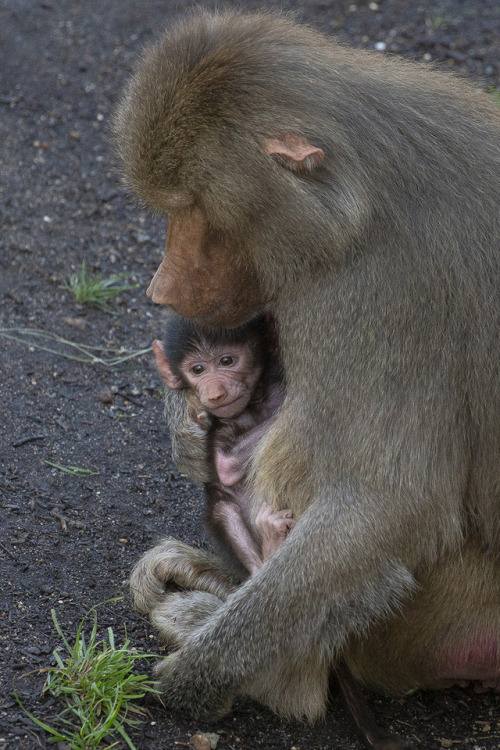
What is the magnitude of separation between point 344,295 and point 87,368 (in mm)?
2516

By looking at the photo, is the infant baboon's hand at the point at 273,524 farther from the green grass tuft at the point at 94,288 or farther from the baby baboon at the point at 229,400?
the green grass tuft at the point at 94,288

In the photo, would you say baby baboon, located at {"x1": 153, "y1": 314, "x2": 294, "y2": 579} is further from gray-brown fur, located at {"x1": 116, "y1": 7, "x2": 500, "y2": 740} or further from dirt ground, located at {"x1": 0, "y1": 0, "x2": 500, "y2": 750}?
gray-brown fur, located at {"x1": 116, "y1": 7, "x2": 500, "y2": 740}

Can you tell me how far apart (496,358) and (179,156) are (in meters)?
1.18

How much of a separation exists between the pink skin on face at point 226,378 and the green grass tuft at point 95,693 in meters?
1.04

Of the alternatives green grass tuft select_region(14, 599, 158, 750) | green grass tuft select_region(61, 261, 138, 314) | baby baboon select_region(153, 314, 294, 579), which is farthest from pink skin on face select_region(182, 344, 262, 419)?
green grass tuft select_region(61, 261, 138, 314)

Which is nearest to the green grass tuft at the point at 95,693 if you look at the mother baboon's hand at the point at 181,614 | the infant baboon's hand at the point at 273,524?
the mother baboon's hand at the point at 181,614

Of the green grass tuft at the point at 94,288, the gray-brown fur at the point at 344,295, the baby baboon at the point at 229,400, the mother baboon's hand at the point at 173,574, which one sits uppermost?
the gray-brown fur at the point at 344,295

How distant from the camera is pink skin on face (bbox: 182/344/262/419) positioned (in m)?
4.18

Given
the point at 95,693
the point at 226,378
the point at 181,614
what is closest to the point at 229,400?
the point at 226,378

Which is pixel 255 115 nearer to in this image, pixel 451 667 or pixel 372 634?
pixel 372 634

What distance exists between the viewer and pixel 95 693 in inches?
134

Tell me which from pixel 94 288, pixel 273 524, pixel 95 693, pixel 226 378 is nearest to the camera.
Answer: pixel 95 693

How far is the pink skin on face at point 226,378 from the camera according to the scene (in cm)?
418

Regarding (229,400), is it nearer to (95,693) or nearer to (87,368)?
(95,693)
